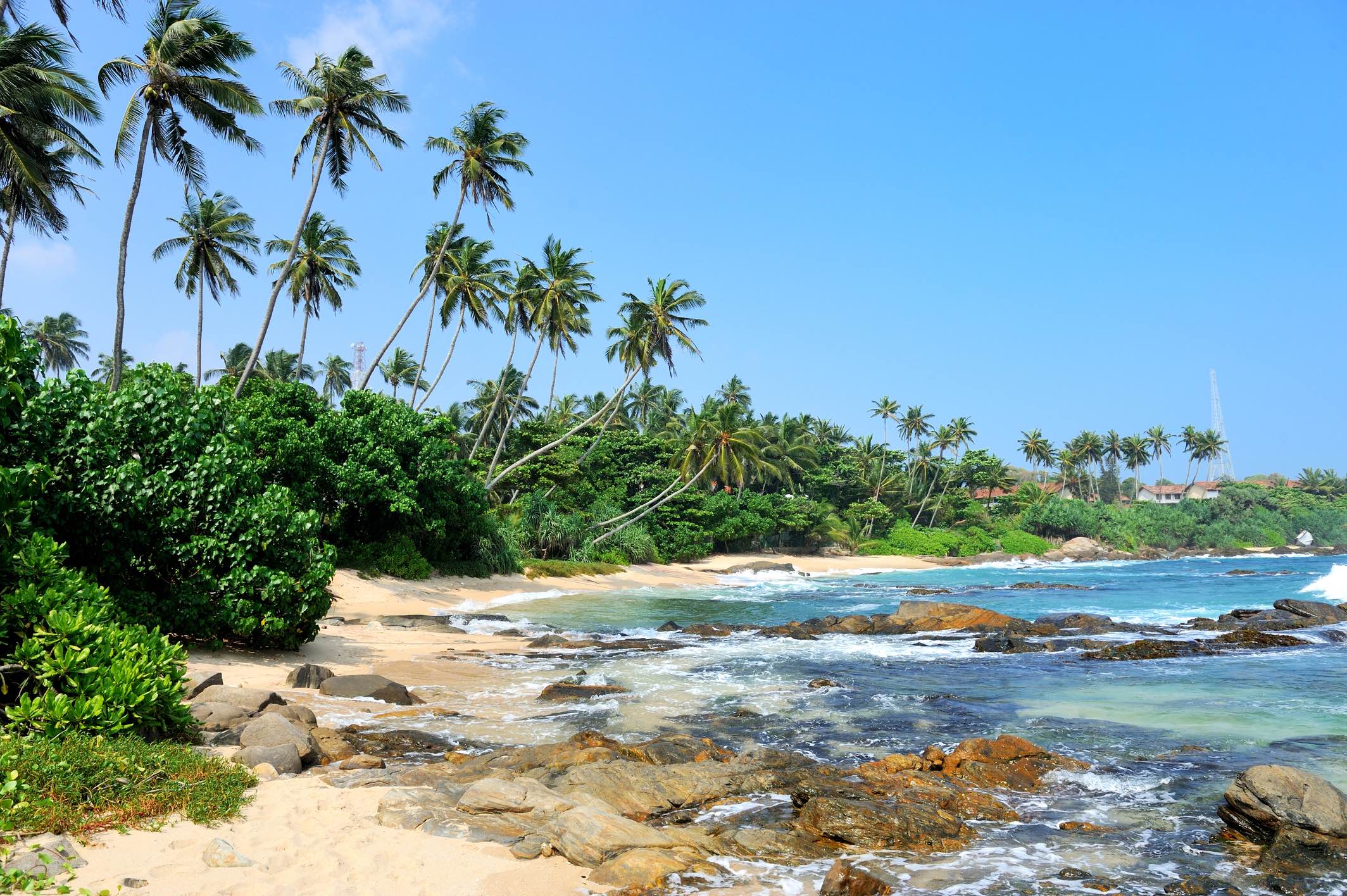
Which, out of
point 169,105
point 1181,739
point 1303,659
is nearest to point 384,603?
point 169,105

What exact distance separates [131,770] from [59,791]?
1.83 ft

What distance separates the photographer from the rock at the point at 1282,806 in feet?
22.8

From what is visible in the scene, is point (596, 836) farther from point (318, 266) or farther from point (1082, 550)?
point (1082, 550)

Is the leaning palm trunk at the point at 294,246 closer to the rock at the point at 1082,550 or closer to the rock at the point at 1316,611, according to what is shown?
the rock at the point at 1316,611

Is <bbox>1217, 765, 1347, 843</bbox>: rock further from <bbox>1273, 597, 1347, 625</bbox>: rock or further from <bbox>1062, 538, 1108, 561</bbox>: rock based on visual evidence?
<bbox>1062, 538, 1108, 561</bbox>: rock

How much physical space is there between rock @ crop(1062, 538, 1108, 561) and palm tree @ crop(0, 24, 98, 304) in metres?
74.5

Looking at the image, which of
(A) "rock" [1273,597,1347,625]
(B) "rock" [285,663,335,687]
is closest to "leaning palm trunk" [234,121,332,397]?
(B) "rock" [285,663,335,687]

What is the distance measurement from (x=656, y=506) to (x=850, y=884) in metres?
44.3

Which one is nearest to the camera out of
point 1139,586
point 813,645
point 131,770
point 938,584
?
point 131,770

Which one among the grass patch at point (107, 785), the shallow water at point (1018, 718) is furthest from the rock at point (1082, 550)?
the grass patch at point (107, 785)

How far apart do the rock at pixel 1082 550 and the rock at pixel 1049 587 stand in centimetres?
3205

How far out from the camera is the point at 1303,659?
59.1 feet

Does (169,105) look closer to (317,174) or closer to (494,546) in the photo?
(317,174)

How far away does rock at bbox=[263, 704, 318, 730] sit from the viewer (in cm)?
911
